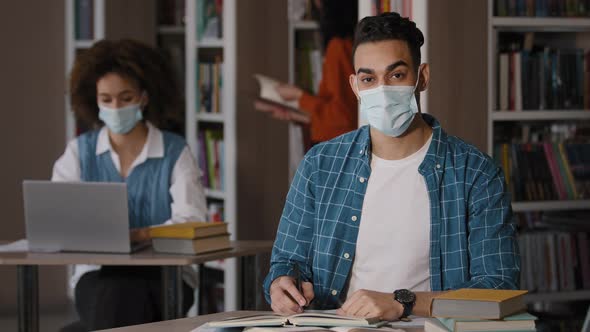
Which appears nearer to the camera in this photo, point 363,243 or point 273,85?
point 363,243

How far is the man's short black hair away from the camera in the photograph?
2750mm

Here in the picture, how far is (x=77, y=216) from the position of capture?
143 inches

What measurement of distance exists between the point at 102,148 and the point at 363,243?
1794 mm

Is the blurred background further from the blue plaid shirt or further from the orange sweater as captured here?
the blue plaid shirt

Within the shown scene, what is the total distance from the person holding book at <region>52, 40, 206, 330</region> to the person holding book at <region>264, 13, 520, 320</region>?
129cm

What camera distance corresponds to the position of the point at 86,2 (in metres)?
6.39

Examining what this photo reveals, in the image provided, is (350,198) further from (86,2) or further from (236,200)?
(86,2)

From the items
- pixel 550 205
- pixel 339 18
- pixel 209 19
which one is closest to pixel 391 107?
pixel 550 205

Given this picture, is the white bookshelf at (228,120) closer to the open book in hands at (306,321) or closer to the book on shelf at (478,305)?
the open book in hands at (306,321)

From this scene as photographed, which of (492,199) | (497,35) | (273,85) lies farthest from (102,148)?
(492,199)

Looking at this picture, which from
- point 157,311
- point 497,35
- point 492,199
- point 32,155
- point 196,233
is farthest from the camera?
point 32,155

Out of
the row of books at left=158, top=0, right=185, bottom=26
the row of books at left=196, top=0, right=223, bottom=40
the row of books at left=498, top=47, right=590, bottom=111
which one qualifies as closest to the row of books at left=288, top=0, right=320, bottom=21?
the row of books at left=196, top=0, right=223, bottom=40

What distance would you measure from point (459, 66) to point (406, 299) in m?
1.64

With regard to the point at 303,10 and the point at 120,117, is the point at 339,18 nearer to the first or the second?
the point at 303,10
